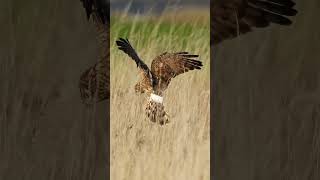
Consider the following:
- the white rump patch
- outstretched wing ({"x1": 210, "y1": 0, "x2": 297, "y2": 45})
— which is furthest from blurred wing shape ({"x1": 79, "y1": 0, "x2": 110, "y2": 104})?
outstretched wing ({"x1": 210, "y1": 0, "x2": 297, "y2": 45})

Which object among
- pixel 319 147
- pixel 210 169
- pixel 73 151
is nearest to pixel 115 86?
pixel 73 151

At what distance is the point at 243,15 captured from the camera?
180 cm

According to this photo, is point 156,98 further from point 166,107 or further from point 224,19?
point 224,19

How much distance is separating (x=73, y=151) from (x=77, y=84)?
196 mm

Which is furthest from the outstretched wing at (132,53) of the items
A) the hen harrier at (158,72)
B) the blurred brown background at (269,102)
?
the blurred brown background at (269,102)

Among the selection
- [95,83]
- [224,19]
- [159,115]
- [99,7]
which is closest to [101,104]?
[95,83]

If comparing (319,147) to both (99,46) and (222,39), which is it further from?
(99,46)

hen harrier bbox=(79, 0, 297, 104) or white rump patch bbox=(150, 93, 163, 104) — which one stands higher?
hen harrier bbox=(79, 0, 297, 104)

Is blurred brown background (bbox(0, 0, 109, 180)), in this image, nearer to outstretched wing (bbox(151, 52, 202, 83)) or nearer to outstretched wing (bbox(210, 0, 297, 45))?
outstretched wing (bbox(151, 52, 202, 83))

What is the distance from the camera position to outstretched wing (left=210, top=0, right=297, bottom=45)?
5.86 feet

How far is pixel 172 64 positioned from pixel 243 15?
0.80 ft

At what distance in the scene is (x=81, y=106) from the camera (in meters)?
1.84

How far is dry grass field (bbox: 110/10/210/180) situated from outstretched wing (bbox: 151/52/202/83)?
15mm

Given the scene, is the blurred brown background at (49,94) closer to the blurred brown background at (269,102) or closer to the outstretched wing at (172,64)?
the outstretched wing at (172,64)
